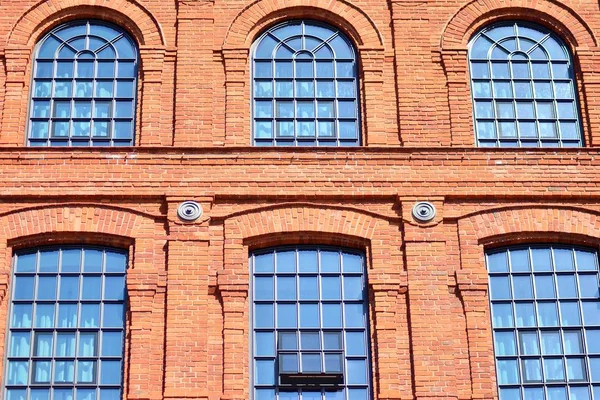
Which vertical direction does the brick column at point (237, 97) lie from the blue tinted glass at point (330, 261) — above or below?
above

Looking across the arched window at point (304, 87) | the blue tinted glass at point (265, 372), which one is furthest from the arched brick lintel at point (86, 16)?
the blue tinted glass at point (265, 372)

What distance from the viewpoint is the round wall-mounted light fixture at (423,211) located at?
18.7 meters

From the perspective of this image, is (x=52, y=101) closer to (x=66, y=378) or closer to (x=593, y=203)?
(x=66, y=378)

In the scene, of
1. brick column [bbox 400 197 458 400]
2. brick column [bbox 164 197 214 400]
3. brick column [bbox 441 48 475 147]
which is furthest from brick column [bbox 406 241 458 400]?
brick column [bbox 164 197 214 400]

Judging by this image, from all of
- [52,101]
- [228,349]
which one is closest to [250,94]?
[52,101]

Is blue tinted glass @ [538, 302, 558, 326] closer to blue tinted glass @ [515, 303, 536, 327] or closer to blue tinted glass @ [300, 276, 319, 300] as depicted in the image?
blue tinted glass @ [515, 303, 536, 327]

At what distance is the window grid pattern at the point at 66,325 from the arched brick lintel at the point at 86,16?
3.68m

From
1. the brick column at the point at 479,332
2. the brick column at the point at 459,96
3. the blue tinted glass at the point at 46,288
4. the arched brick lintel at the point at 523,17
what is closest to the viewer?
the brick column at the point at 479,332

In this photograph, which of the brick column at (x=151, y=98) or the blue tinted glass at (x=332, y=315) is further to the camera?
the brick column at (x=151, y=98)

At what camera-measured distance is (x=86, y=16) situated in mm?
20703

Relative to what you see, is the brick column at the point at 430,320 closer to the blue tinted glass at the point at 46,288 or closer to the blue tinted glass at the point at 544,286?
the blue tinted glass at the point at 544,286

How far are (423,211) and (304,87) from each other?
2.85 metres

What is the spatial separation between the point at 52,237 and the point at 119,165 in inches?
55.7

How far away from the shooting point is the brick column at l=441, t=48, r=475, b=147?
776 inches
